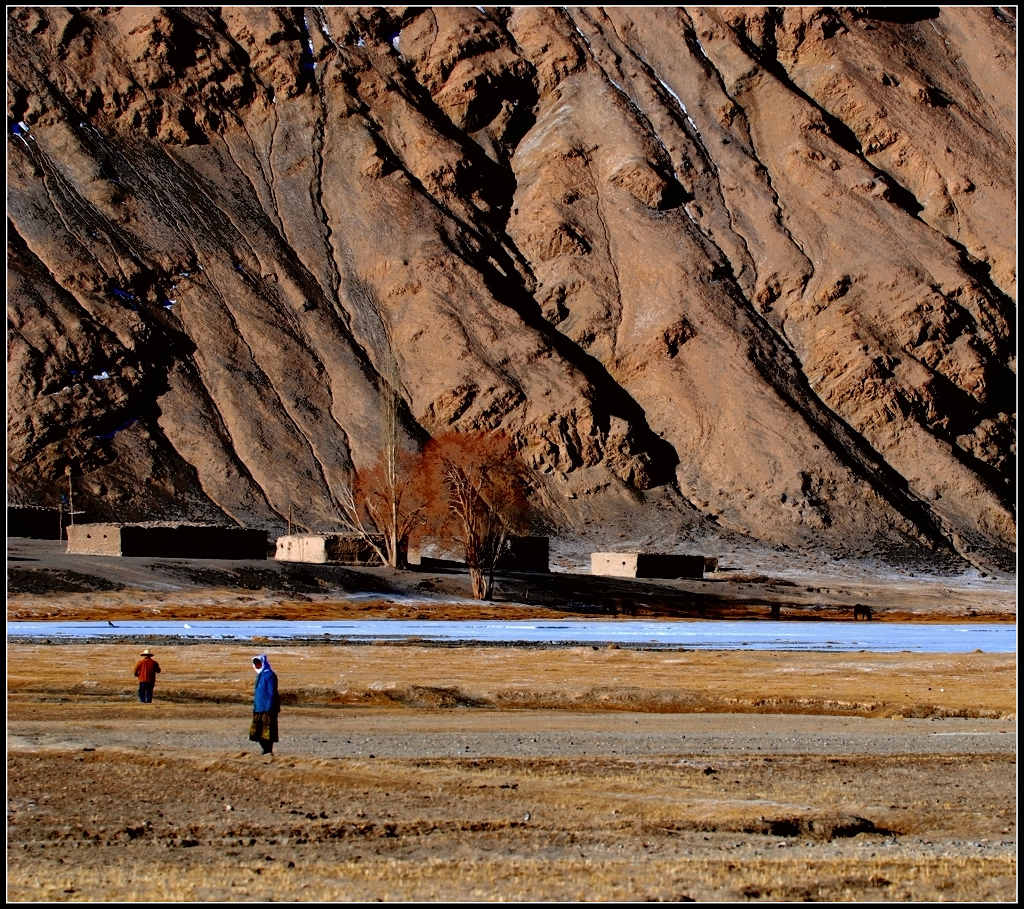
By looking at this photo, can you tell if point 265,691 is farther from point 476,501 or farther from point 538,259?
point 538,259

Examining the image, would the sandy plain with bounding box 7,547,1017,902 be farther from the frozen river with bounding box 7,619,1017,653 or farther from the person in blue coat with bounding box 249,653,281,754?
the frozen river with bounding box 7,619,1017,653

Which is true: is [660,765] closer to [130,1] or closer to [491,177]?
[491,177]

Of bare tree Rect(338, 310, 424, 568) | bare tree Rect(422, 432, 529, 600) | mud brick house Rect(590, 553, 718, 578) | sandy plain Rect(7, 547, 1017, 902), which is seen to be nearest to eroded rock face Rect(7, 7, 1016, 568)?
bare tree Rect(338, 310, 424, 568)

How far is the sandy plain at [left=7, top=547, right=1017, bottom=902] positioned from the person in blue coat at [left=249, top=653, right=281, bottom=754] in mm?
287

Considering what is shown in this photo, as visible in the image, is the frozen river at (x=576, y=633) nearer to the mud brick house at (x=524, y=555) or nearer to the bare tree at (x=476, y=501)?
the bare tree at (x=476, y=501)

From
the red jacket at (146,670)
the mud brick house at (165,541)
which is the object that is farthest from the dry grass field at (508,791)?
the mud brick house at (165,541)

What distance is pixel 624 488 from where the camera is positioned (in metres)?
100

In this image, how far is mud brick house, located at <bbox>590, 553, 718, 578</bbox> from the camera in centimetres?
7825

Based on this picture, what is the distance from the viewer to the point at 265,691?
1978 centimetres

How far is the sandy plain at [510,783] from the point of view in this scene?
42.1 feet

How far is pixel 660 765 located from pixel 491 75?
370ft

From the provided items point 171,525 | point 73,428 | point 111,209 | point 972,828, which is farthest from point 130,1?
point 972,828

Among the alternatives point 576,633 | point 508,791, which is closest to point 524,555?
point 576,633

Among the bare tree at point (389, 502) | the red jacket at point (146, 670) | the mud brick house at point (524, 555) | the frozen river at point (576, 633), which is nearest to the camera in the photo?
the red jacket at point (146, 670)
